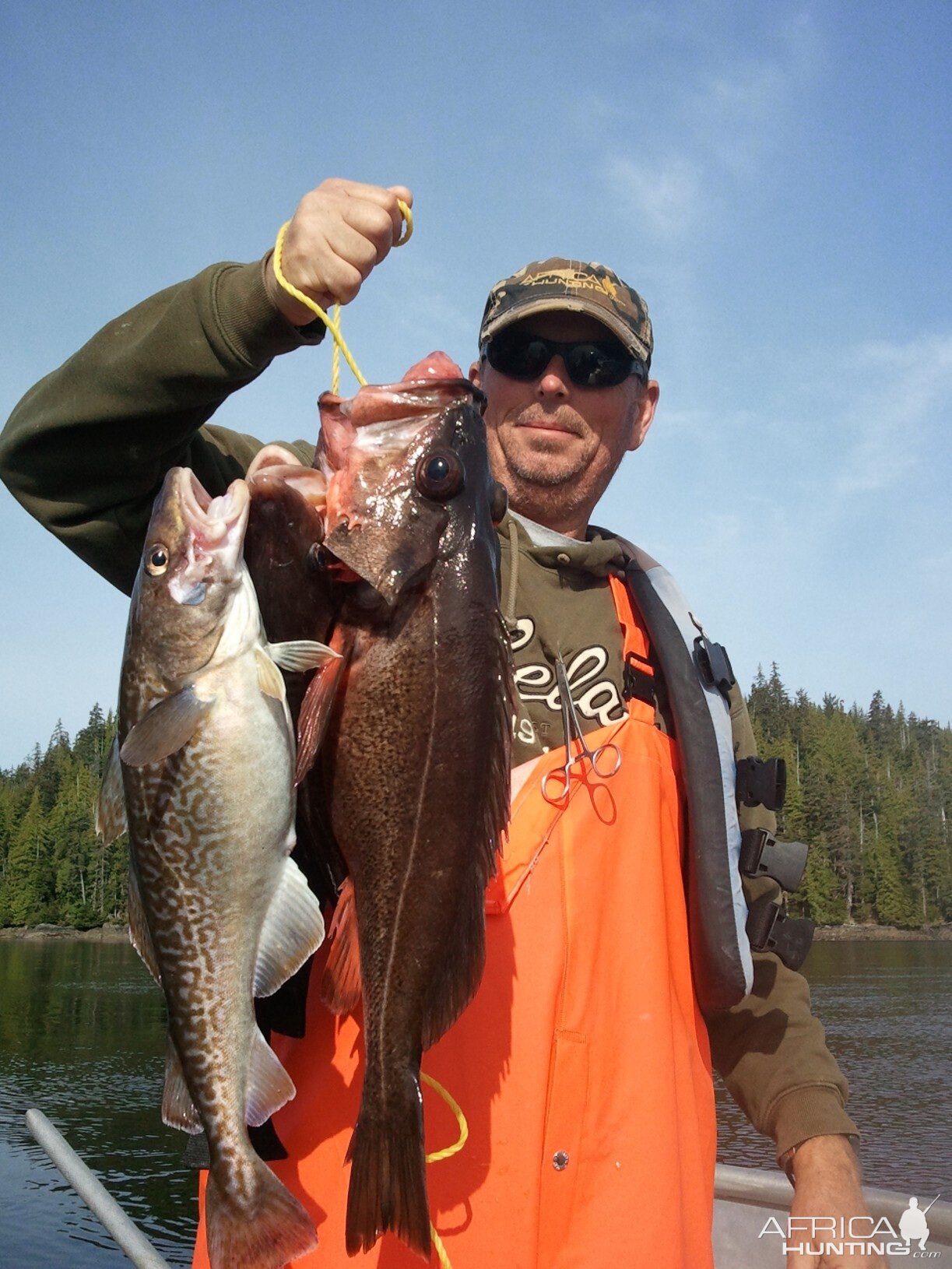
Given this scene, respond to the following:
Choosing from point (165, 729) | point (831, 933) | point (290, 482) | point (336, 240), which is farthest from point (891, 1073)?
point (831, 933)

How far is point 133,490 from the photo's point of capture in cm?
270

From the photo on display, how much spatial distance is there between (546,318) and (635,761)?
1.63 metres

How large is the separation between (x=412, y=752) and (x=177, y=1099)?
0.86 m

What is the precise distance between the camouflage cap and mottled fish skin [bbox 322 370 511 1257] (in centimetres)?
151

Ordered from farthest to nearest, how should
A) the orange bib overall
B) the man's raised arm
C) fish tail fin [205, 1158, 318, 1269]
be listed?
the orange bib overall < the man's raised arm < fish tail fin [205, 1158, 318, 1269]

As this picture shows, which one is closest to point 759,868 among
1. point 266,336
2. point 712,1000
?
point 712,1000

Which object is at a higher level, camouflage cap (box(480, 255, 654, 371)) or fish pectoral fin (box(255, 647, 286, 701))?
camouflage cap (box(480, 255, 654, 371))

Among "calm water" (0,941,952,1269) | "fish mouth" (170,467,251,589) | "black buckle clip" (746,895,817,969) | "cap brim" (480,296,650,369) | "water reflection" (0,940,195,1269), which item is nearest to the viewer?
"fish mouth" (170,467,251,589)

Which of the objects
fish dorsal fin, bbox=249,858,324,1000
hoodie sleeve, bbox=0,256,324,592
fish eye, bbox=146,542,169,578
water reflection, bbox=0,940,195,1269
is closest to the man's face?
hoodie sleeve, bbox=0,256,324,592

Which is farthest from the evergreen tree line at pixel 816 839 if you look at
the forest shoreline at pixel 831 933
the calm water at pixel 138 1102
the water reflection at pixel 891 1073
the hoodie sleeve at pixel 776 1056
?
the hoodie sleeve at pixel 776 1056

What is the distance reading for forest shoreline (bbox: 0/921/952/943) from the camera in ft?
259

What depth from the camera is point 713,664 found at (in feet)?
11.3

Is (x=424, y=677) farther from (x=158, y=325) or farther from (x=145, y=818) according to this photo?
(x=158, y=325)

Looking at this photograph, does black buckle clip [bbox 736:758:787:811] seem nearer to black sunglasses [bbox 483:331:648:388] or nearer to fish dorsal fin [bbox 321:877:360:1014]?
black sunglasses [bbox 483:331:648:388]
